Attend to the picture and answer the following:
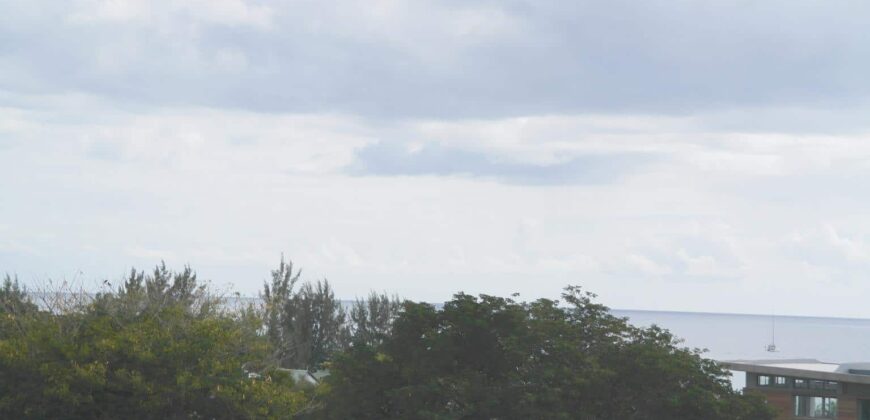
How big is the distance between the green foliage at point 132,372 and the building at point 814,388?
28.9m

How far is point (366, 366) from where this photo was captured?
39.1 meters

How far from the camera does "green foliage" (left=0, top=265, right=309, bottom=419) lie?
91.4ft

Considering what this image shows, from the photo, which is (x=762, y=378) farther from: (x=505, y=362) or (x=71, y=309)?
(x=71, y=309)

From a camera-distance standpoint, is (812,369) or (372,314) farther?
(372,314)

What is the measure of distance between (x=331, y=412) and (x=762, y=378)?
28746 mm

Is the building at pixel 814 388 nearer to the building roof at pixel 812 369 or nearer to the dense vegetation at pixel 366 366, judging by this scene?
the building roof at pixel 812 369

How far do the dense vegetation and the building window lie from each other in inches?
652

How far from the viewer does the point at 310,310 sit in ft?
239

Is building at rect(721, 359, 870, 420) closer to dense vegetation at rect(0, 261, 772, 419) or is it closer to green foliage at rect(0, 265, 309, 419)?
dense vegetation at rect(0, 261, 772, 419)

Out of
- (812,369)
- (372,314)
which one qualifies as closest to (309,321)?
(372,314)

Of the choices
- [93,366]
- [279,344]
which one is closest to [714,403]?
[93,366]

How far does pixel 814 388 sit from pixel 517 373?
2421 centimetres

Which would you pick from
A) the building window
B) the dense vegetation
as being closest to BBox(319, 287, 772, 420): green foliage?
the dense vegetation

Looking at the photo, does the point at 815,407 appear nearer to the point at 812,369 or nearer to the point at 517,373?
the point at 812,369
